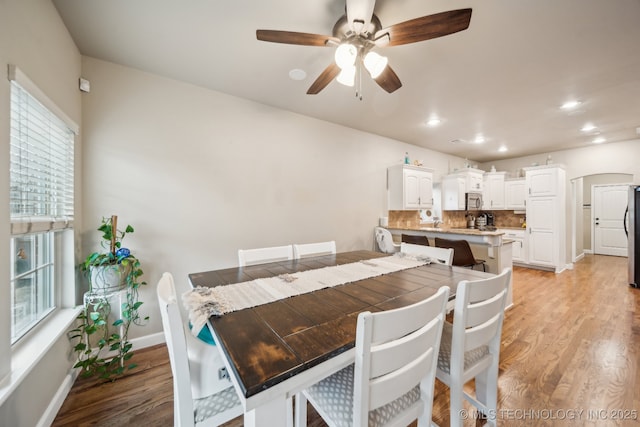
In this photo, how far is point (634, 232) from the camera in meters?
3.65

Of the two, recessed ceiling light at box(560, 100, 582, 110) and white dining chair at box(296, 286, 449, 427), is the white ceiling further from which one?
white dining chair at box(296, 286, 449, 427)

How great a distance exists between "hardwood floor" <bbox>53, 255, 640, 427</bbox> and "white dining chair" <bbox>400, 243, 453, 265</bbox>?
93 centimetres

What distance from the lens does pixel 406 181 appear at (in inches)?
159

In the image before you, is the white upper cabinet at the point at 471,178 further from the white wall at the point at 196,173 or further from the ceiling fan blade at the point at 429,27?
the ceiling fan blade at the point at 429,27

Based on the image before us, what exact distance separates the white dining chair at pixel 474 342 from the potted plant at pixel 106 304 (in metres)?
2.20

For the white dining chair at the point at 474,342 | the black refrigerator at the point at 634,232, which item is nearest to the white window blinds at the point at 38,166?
the white dining chair at the point at 474,342

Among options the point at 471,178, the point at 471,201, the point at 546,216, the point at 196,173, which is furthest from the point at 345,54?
the point at 546,216

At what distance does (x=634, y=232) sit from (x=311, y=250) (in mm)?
5104

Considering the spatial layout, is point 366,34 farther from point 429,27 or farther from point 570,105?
point 570,105

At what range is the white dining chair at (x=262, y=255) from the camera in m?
1.97

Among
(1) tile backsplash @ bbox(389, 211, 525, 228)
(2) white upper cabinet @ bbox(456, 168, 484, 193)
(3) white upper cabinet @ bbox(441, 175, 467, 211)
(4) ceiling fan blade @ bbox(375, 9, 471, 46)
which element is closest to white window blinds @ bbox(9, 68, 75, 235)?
(4) ceiling fan blade @ bbox(375, 9, 471, 46)

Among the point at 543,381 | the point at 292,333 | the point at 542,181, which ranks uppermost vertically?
the point at 542,181

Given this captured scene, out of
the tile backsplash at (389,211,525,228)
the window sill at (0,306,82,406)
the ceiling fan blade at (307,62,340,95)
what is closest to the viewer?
the window sill at (0,306,82,406)

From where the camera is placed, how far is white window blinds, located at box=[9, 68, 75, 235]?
4.09 ft
